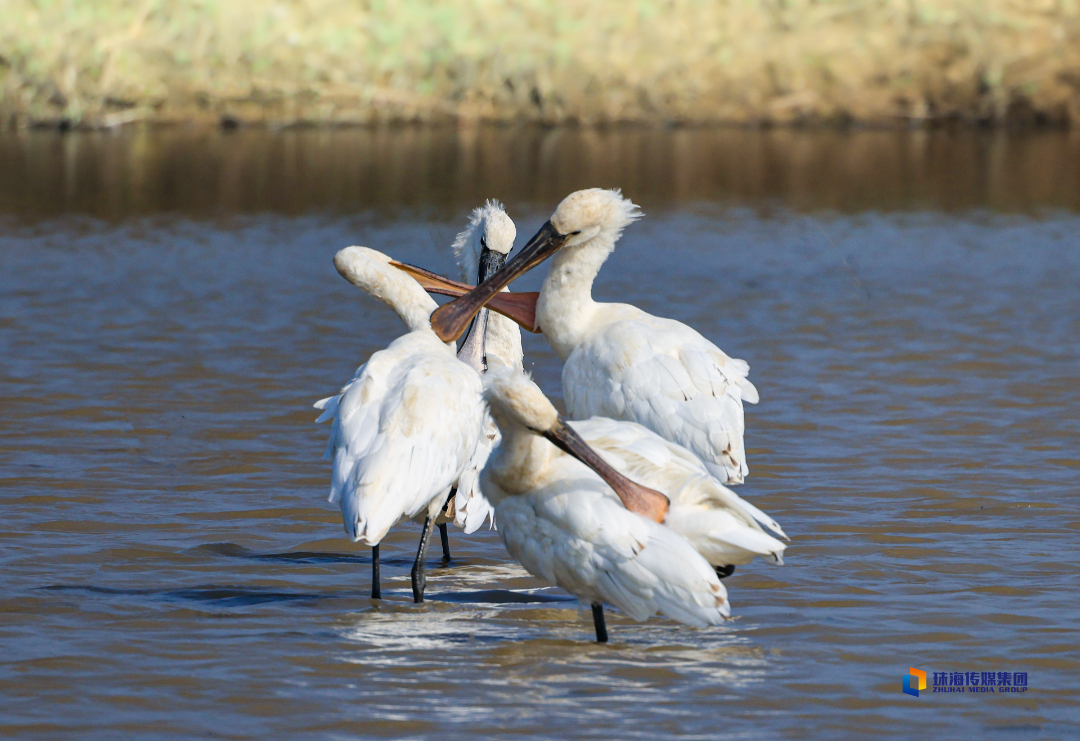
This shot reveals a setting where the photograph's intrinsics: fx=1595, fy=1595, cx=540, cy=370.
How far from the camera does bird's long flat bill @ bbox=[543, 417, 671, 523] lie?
18.7 feet

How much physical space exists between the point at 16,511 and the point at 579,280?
2.87 metres

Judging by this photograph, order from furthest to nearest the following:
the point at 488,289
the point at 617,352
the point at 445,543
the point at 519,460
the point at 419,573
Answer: the point at 488,289 → the point at 445,543 → the point at 617,352 → the point at 419,573 → the point at 519,460

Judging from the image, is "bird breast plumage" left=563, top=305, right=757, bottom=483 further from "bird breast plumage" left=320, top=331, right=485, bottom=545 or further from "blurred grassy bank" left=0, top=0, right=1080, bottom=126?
"blurred grassy bank" left=0, top=0, right=1080, bottom=126

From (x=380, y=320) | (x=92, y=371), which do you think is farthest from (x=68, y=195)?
(x=92, y=371)

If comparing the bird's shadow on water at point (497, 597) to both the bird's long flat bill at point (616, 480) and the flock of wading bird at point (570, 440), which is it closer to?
the flock of wading bird at point (570, 440)

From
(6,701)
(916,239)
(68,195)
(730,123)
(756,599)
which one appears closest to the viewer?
(6,701)

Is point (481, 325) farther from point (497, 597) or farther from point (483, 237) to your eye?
point (497, 597)

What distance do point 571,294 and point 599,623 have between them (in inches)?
79.8

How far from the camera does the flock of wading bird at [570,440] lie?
561cm

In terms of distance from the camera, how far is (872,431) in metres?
9.21

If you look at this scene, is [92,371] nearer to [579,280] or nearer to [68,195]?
[579,280]

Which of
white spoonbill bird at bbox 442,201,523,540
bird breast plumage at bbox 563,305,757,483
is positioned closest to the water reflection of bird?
bird breast plumage at bbox 563,305,757,483

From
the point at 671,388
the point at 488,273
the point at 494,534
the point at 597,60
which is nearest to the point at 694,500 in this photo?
the point at 671,388

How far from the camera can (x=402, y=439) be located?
20.4ft
